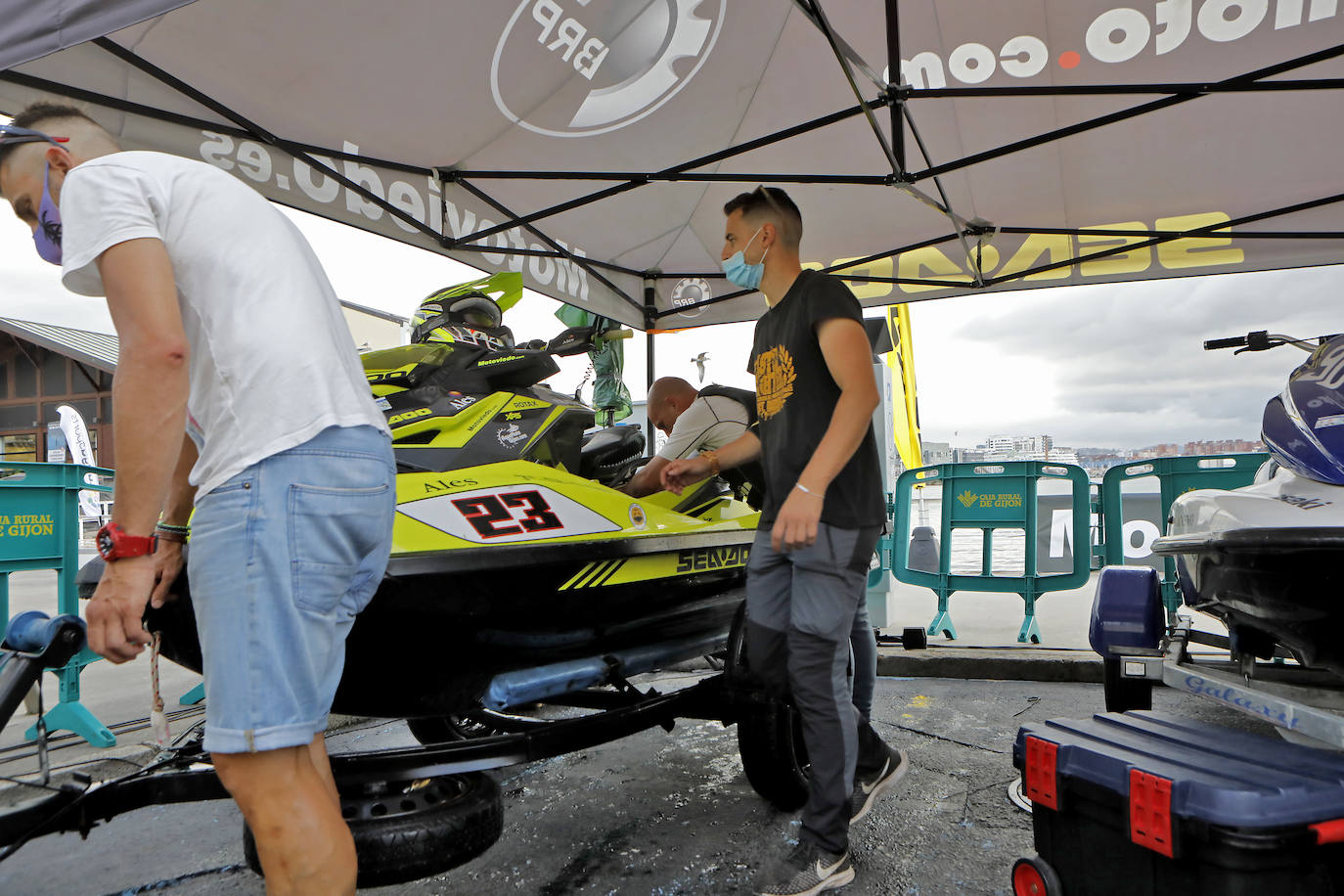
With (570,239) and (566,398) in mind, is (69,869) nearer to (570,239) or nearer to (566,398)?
(566,398)

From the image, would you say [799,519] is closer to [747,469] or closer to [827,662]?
[827,662]

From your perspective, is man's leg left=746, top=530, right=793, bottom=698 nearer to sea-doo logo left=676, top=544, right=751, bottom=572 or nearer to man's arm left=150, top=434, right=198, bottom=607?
sea-doo logo left=676, top=544, right=751, bottom=572

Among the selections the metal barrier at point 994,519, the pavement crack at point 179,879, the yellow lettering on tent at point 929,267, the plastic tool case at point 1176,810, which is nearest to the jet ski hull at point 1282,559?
the plastic tool case at point 1176,810

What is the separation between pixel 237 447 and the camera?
Answer: 1.24m

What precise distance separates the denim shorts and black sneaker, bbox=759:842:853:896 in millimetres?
1421

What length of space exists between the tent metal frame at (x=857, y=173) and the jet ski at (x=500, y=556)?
156cm

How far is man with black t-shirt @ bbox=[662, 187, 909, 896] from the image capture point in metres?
2.17

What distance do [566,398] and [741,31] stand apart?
2.58 metres

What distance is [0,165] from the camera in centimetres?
134

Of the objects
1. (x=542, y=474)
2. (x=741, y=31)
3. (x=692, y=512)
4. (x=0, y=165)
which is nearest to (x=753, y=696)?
(x=692, y=512)

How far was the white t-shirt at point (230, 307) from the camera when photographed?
1.23 metres

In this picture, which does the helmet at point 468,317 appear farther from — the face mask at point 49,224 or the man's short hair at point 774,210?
the face mask at point 49,224

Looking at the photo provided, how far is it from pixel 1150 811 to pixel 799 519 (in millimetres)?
960

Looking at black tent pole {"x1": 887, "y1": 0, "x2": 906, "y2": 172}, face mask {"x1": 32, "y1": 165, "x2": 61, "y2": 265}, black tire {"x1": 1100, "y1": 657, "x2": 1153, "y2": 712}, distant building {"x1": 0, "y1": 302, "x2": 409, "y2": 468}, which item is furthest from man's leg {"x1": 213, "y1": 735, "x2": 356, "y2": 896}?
distant building {"x1": 0, "y1": 302, "x2": 409, "y2": 468}
